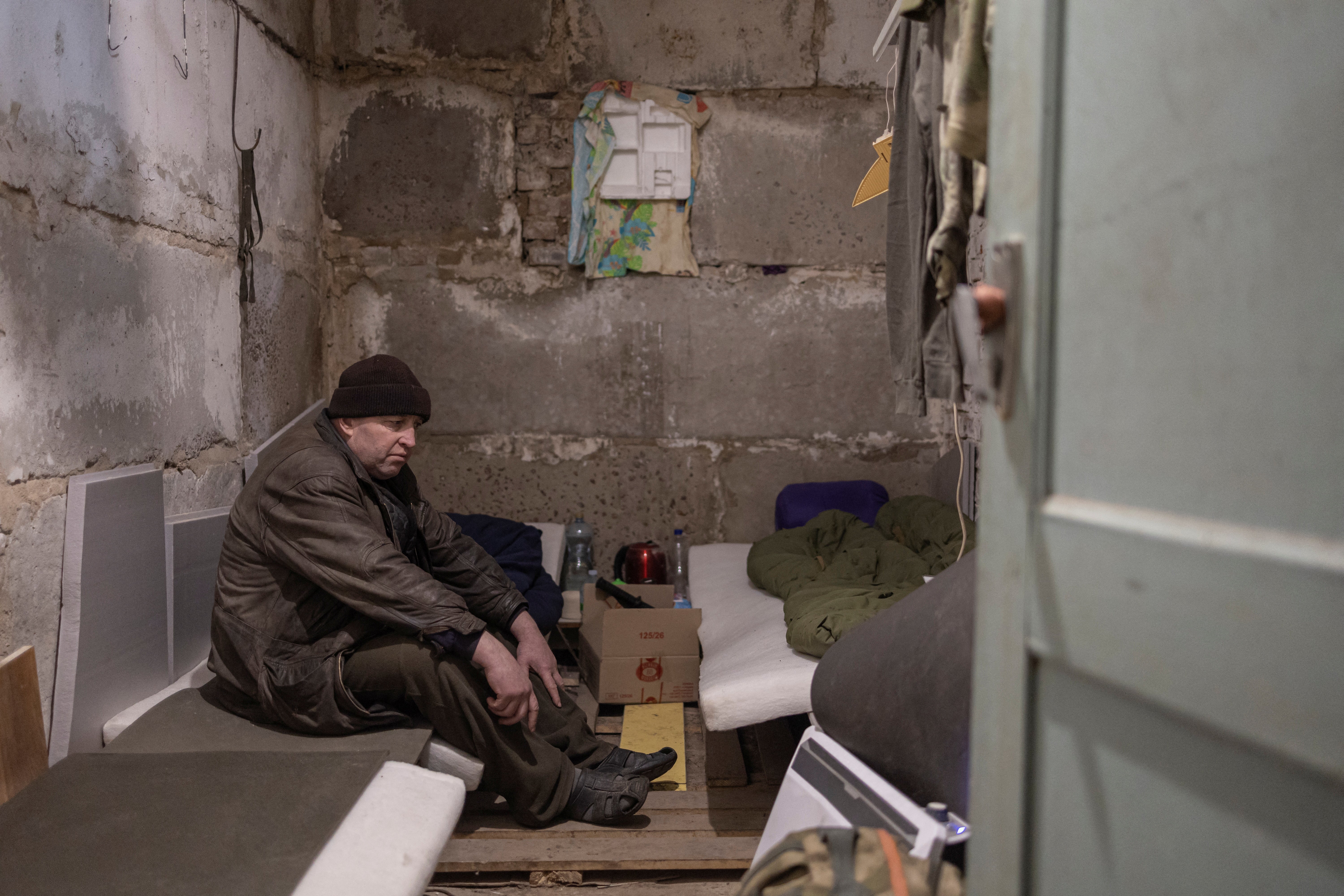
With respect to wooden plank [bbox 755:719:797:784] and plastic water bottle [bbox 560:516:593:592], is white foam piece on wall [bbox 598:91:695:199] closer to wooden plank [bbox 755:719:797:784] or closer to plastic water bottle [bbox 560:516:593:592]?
plastic water bottle [bbox 560:516:593:592]

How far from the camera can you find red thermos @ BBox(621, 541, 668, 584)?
3.92 metres

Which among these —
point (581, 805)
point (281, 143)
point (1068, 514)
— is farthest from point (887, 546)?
point (281, 143)

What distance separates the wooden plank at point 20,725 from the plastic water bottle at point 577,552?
2.18 meters

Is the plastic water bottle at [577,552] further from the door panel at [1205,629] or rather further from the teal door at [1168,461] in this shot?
the door panel at [1205,629]

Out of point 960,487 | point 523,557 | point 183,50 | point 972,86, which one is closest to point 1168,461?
point 972,86

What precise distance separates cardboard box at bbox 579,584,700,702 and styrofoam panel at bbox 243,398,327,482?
4.07 feet

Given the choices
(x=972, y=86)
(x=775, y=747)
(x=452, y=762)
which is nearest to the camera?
(x=972, y=86)

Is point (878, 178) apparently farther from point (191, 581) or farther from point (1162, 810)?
point (191, 581)

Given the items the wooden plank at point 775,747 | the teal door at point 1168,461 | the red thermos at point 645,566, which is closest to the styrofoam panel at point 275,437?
the red thermos at point 645,566

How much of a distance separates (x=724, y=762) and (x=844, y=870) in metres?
1.50

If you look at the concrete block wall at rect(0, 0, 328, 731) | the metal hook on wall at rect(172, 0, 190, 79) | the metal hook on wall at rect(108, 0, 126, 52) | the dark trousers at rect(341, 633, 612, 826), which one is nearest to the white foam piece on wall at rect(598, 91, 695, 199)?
the concrete block wall at rect(0, 0, 328, 731)

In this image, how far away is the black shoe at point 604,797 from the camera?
239 centimetres

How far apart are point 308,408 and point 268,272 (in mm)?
648

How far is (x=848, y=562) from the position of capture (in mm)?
3070
